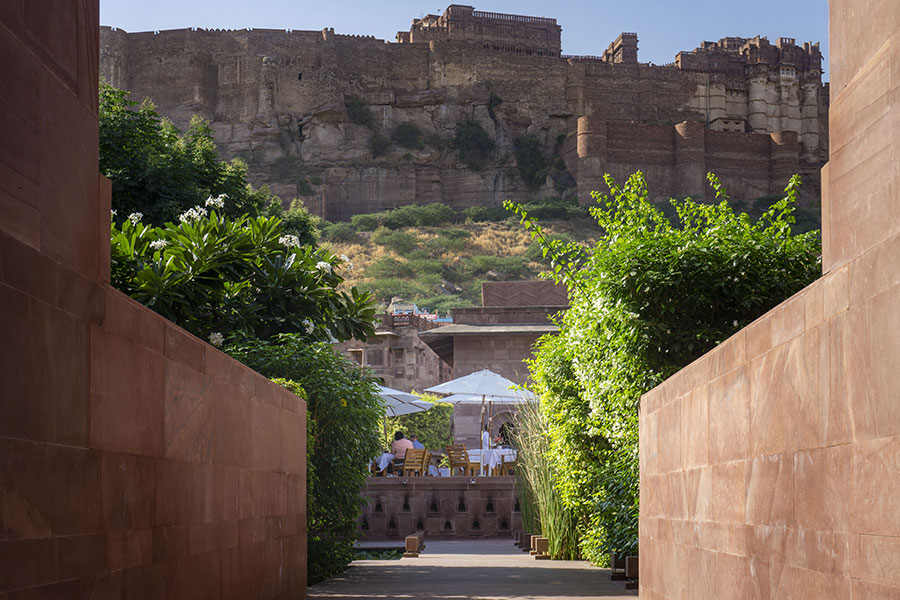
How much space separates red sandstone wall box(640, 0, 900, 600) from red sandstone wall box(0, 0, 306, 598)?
1.92 metres

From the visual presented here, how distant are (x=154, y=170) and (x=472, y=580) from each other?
9.53 m

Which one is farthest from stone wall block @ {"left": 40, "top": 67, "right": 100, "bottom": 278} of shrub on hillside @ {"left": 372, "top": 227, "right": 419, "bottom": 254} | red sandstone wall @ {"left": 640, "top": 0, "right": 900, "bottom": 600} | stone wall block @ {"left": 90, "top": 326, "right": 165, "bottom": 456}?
shrub on hillside @ {"left": 372, "top": 227, "right": 419, "bottom": 254}

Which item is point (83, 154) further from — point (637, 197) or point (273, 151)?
point (273, 151)

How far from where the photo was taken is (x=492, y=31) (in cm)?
8538

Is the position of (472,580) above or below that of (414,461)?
below

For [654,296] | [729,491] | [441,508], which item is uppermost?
[654,296]

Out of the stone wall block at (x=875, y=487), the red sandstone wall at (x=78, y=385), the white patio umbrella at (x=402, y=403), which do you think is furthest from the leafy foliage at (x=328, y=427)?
the white patio umbrella at (x=402, y=403)

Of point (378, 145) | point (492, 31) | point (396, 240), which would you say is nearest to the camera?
point (396, 240)

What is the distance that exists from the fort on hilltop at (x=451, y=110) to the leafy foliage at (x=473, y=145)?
597 mm

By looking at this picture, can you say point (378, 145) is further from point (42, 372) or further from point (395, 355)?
point (42, 372)

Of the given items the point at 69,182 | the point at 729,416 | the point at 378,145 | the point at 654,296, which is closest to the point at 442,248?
the point at 378,145

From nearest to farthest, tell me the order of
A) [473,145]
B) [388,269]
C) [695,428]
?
1. [695,428]
2. [388,269]
3. [473,145]

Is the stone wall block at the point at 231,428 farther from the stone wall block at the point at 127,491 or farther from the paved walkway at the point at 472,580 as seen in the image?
the paved walkway at the point at 472,580

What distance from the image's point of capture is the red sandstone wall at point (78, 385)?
2.64 metres
